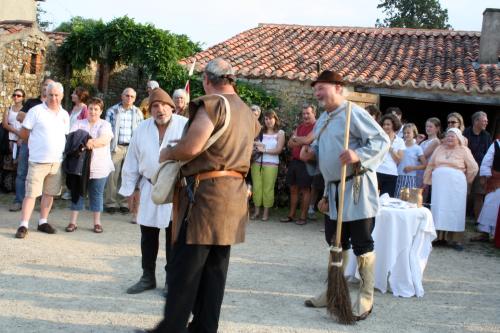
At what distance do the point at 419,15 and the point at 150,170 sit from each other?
4293 centimetres

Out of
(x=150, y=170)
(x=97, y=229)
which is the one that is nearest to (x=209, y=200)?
(x=150, y=170)

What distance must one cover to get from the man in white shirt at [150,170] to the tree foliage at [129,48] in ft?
26.9

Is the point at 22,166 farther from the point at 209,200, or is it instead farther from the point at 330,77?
the point at 209,200

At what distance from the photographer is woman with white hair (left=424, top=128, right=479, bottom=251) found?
803cm

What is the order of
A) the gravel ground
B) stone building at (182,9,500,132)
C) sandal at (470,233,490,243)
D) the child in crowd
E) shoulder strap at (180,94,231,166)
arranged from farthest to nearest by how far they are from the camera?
stone building at (182,9,500,132), sandal at (470,233,490,243), the child in crowd, the gravel ground, shoulder strap at (180,94,231,166)

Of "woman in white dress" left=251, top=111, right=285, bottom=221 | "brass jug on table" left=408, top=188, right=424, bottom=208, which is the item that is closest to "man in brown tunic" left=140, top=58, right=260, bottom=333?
"brass jug on table" left=408, top=188, right=424, bottom=208

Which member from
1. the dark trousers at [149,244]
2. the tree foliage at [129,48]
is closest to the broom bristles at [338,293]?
the dark trousers at [149,244]

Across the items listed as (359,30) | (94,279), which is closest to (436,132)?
(94,279)

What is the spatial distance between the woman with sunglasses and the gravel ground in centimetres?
204

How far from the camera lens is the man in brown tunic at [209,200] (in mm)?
3490

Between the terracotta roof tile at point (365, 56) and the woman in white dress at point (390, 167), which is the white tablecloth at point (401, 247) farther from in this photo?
the terracotta roof tile at point (365, 56)

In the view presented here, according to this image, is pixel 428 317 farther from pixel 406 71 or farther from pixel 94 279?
pixel 406 71

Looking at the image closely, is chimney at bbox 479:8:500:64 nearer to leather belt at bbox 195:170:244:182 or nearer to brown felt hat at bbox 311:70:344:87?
brown felt hat at bbox 311:70:344:87

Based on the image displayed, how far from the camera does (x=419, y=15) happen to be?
43906 mm
